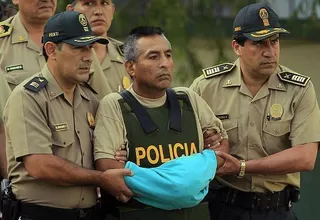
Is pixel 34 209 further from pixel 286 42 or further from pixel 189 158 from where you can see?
pixel 286 42

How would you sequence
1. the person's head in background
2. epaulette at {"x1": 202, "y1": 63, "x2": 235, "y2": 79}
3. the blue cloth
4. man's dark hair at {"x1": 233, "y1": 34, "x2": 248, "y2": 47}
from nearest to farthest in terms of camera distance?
1. the blue cloth
2. man's dark hair at {"x1": 233, "y1": 34, "x2": 248, "y2": 47}
3. epaulette at {"x1": 202, "y1": 63, "x2": 235, "y2": 79}
4. the person's head in background

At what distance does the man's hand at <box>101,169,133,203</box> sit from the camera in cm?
383

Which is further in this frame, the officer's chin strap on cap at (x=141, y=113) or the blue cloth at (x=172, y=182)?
the officer's chin strap on cap at (x=141, y=113)

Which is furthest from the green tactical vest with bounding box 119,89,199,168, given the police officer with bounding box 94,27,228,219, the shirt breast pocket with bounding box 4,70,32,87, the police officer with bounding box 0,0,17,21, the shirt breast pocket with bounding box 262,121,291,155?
the police officer with bounding box 0,0,17,21

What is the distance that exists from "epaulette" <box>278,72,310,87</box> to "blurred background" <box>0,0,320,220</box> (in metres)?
3.06

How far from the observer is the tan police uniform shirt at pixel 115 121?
13.0ft

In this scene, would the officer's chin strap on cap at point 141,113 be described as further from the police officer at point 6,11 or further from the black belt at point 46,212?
the police officer at point 6,11

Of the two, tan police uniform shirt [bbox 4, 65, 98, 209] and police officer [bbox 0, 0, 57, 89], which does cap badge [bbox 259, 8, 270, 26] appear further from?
police officer [bbox 0, 0, 57, 89]

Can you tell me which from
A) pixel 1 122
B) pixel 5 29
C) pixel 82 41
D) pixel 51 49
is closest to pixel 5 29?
pixel 5 29

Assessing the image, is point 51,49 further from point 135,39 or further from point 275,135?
point 275,135

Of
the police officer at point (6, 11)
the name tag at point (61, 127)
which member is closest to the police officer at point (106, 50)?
the name tag at point (61, 127)

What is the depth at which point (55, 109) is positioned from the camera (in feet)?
13.0

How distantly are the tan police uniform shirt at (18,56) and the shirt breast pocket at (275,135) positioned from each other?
1456mm

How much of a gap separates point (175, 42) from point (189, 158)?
3977 millimetres
